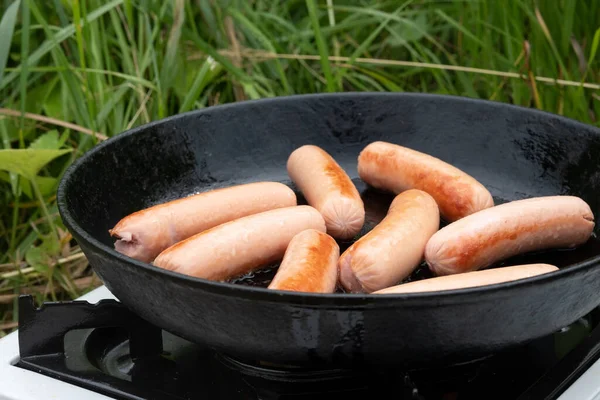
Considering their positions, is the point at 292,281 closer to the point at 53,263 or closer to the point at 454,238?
the point at 454,238

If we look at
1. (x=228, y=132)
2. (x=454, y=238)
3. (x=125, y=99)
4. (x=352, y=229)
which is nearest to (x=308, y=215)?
(x=352, y=229)

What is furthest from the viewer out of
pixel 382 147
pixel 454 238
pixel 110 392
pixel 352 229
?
pixel 382 147

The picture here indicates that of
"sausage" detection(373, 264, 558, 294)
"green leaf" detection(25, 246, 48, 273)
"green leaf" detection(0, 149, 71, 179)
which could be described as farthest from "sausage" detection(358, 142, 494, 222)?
"green leaf" detection(25, 246, 48, 273)

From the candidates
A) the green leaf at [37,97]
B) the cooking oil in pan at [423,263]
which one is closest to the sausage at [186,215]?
the cooking oil in pan at [423,263]

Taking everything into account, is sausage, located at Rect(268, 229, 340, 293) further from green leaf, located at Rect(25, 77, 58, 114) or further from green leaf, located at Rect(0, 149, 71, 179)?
green leaf, located at Rect(25, 77, 58, 114)

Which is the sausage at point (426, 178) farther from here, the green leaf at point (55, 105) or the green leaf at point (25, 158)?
the green leaf at point (55, 105)

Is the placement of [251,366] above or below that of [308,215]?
below

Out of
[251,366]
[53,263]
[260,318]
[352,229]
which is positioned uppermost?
[260,318]

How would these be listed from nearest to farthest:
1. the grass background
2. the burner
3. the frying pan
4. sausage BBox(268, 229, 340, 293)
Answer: the frying pan → sausage BBox(268, 229, 340, 293) → the burner → the grass background
